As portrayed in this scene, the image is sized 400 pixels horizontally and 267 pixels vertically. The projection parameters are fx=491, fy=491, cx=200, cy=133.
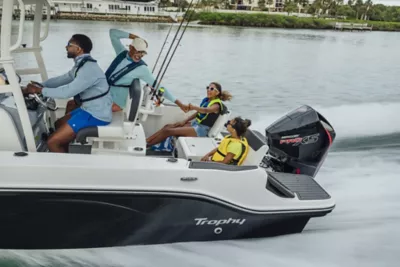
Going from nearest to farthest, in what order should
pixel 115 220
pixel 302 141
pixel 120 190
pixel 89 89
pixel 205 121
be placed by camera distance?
pixel 120 190 → pixel 115 220 → pixel 89 89 → pixel 302 141 → pixel 205 121

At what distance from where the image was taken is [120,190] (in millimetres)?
3088

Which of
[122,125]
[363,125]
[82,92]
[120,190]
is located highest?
[82,92]

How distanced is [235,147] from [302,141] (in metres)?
0.73

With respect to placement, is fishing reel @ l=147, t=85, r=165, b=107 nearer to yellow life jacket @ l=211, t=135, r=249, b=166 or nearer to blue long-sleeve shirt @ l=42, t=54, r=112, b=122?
blue long-sleeve shirt @ l=42, t=54, r=112, b=122

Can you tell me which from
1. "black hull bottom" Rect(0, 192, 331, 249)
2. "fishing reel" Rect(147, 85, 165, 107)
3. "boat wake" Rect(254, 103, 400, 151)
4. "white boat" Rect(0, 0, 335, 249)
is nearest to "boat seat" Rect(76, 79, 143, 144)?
"white boat" Rect(0, 0, 335, 249)

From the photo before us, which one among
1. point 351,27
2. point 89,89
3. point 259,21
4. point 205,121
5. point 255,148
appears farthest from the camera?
point 351,27

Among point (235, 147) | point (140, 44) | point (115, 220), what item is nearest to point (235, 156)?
point (235, 147)

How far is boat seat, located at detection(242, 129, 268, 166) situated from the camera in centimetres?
373

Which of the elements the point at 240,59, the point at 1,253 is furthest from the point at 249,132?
the point at 240,59

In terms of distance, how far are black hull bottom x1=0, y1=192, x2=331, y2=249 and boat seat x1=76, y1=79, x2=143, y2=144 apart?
0.58m

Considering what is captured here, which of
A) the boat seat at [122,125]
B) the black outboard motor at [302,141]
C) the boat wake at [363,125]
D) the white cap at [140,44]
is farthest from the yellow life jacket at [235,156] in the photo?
the boat wake at [363,125]

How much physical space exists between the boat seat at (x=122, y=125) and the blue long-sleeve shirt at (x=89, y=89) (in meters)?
0.08

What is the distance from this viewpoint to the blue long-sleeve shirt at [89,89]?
3305 millimetres

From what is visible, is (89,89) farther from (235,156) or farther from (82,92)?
(235,156)
